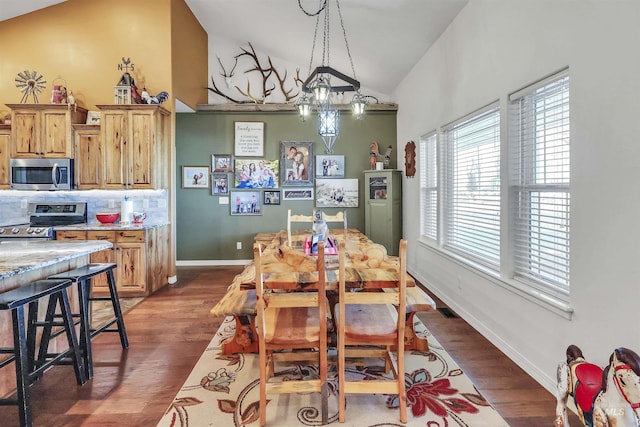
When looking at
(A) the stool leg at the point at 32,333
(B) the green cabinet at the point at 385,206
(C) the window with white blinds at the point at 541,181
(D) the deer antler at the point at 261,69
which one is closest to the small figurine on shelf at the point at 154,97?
(D) the deer antler at the point at 261,69

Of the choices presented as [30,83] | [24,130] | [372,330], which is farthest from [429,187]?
[30,83]

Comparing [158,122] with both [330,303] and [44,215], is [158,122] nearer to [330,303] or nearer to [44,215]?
[44,215]

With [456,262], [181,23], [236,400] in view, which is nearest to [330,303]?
Result: [236,400]

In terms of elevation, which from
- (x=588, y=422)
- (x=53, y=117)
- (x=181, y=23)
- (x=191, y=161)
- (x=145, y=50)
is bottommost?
(x=588, y=422)

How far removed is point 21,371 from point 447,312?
3.34 meters

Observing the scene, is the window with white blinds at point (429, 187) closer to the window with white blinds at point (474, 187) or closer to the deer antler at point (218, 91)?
the window with white blinds at point (474, 187)

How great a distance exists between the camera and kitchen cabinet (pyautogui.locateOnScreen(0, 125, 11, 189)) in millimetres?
4445

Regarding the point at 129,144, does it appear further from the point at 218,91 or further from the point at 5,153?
the point at 218,91

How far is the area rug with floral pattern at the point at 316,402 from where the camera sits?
1856 mm

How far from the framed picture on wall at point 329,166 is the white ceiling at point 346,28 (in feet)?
4.55

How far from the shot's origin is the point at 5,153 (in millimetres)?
4488

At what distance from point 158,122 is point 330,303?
3.51 metres

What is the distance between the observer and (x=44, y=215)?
15.1 ft

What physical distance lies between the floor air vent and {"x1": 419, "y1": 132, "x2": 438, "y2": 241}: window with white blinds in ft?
3.00
